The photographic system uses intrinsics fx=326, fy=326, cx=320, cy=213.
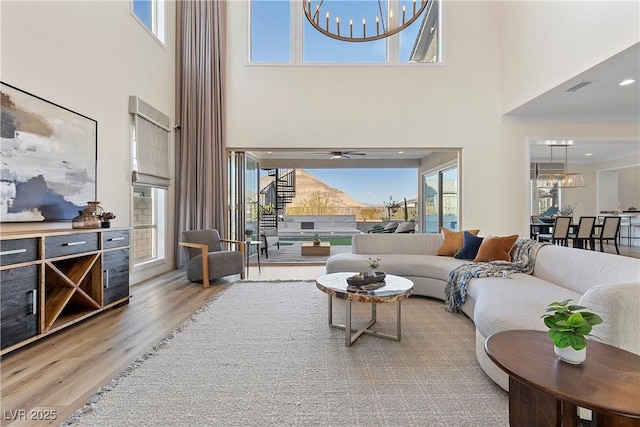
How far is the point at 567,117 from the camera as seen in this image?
5.74m

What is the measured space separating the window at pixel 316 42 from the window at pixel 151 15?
1.51 meters

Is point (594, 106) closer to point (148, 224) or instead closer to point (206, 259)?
point (206, 259)

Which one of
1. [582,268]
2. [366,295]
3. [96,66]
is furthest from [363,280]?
[96,66]

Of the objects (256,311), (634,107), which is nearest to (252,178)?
(256,311)

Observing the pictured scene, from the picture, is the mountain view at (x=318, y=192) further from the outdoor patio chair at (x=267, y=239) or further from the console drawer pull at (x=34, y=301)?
the console drawer pull at (x=34, y=301)

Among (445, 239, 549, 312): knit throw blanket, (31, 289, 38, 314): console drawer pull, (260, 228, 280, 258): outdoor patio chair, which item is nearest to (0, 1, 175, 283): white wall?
(31, 289, 38, 314): console drawer pull

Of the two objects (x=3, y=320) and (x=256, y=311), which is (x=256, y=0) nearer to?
(x=256, y=311)

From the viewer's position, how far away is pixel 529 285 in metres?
2.82

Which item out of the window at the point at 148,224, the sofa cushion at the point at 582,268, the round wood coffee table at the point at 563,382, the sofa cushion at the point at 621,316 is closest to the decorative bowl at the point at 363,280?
the round wood coffee table at the point at 563,382

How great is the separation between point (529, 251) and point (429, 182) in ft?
20.2

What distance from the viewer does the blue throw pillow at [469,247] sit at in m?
4.11

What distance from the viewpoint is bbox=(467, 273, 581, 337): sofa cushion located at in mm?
2023

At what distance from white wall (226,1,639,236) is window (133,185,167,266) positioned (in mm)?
1638

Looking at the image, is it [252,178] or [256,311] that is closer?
[256,311]
